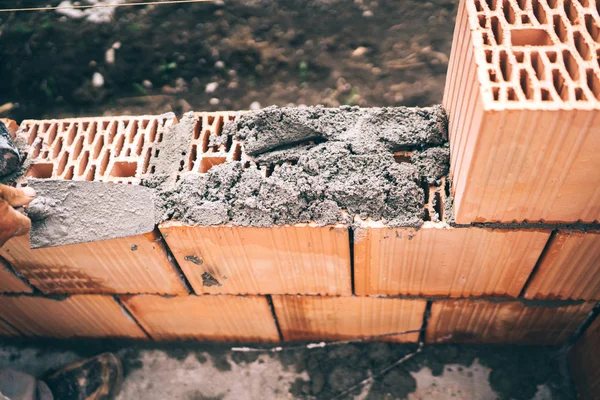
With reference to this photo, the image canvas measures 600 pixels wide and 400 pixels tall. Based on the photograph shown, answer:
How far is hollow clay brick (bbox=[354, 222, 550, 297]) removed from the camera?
188 centimetres

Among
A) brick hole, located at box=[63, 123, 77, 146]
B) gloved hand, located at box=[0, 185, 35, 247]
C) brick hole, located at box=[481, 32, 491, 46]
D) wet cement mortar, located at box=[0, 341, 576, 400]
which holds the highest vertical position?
brick hole, located at box=[481, 32, 491, 46]

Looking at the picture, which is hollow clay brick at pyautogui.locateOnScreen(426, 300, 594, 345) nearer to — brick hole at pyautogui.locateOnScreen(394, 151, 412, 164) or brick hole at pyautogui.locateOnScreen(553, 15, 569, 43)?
brick hole at pyautogui.locateOnScreen(394, 151, 412, 164)

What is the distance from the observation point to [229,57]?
4082 millimetres

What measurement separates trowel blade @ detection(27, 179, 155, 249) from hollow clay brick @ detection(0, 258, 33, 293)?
616 mm

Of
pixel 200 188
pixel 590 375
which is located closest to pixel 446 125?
pixel 200 188

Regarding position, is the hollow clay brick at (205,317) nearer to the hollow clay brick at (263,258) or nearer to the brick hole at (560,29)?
the hollow clay brick at (263,258)

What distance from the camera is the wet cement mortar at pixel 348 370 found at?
271 cm

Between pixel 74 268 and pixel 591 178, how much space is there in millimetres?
2337

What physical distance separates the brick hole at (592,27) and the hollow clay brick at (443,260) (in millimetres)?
753

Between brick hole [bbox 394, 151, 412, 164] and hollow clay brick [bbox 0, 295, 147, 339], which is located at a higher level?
brick hole [bbox 394, 151, 412, 164]

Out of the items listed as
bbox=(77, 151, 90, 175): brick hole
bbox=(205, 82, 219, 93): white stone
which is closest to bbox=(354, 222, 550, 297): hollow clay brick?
bbox=(77, 151, 90, 175): brick hole

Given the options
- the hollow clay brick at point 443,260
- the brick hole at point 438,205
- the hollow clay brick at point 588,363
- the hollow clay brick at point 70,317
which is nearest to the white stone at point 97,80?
the hollow clay brick at point 70,317

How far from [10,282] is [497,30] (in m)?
2.75

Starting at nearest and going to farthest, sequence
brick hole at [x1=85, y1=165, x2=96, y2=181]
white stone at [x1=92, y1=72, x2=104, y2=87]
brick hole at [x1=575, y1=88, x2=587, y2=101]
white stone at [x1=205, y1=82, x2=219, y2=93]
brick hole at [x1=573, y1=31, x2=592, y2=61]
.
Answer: brick hole at [x1=575, y1=88, x2=587, y2=101] < brick hole at [x1=573, y1=31, x2=592, y2=61] < brick hole at [x1=85, y1=165, x2=96, y2=181] < white stone at [x1=205, y1=82, x2=219, y2=93] < white stone at [x1=92, y1=72, x2=104, y2=87]
